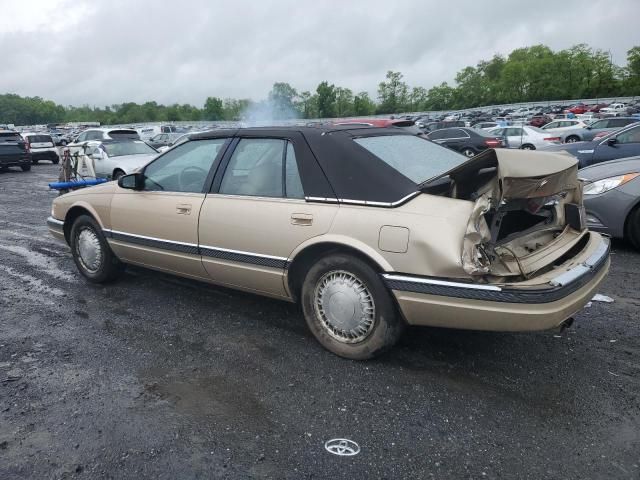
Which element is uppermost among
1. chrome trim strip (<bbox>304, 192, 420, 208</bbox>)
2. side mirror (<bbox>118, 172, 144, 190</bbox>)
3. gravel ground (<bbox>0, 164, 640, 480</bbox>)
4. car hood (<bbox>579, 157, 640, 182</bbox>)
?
side mirror (<bbox>118, 172, 144, 190</bbox>)

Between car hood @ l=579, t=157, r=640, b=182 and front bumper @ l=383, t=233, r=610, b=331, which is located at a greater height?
car hood @ l=579, t=157, r=640, b=182

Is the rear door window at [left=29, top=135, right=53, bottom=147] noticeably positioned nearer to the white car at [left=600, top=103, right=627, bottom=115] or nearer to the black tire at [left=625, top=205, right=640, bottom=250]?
the black tire at [left=625, top=205, right=640, bottom=250]

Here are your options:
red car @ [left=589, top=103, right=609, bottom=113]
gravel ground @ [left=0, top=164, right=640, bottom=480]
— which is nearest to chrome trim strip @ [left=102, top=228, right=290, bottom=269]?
gravel ground @ [left=0, top=164, right=640, bottom=480]

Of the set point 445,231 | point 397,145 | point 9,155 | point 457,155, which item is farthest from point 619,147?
point 9,155

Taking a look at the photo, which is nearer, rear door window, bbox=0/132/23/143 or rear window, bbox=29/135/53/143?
rear door window, bbox=0/132/23/143

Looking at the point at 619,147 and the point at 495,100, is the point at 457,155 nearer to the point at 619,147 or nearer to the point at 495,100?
the point at 619,147

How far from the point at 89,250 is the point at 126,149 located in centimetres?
872

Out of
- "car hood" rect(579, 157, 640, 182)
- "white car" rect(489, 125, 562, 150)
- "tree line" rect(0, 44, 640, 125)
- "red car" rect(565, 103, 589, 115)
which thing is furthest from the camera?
"tree line" rect(0, 44, 640, 125)

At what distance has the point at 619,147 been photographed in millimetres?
10312

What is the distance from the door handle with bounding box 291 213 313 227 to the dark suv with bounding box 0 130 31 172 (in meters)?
20.1

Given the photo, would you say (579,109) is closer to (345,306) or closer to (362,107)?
(362,107)

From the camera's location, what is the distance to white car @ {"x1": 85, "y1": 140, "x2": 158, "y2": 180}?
11973 millimetres

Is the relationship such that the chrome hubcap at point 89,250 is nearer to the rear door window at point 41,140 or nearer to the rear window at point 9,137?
the rear window at point 9,137

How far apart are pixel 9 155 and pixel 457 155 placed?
20277 mm
